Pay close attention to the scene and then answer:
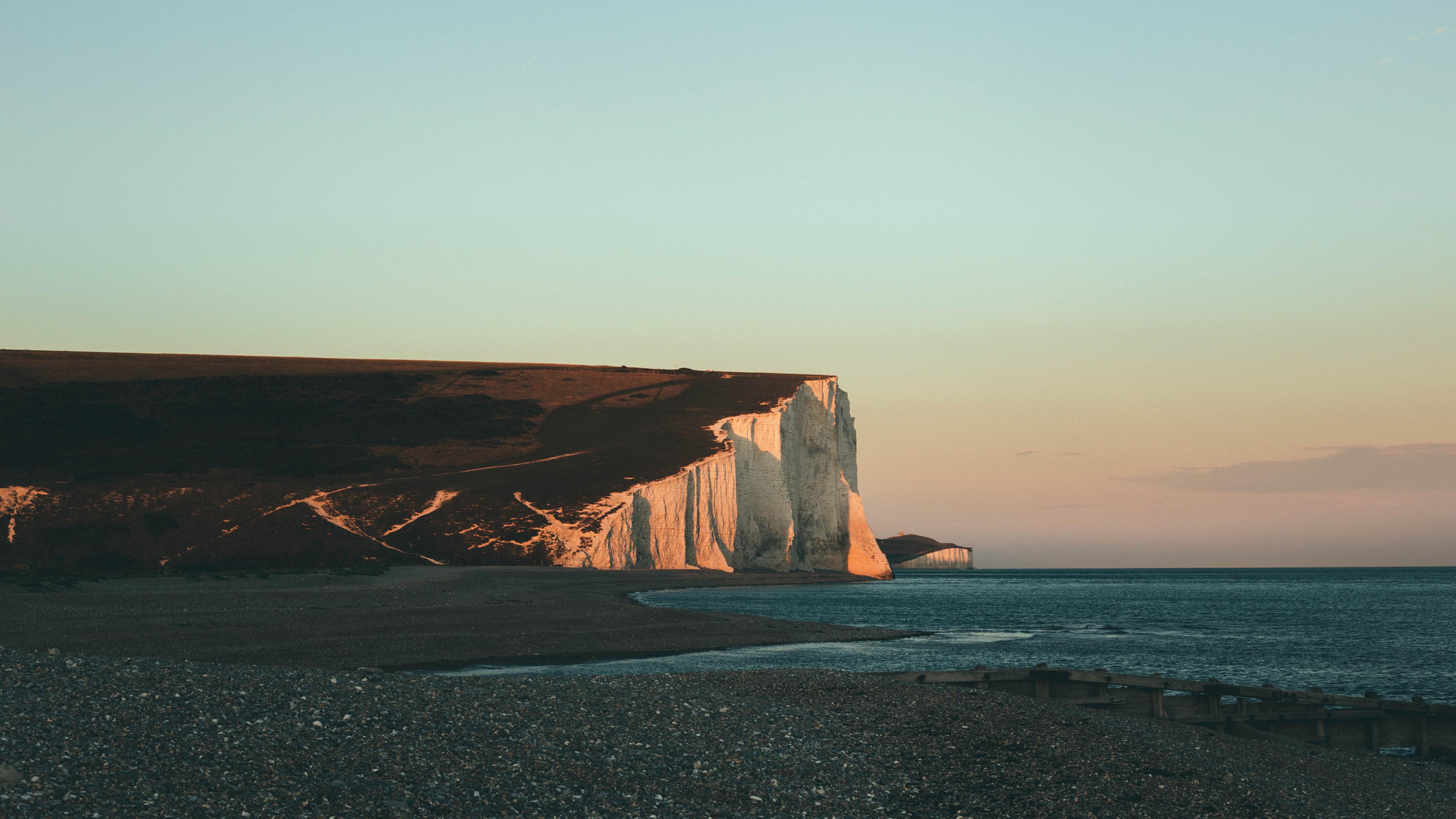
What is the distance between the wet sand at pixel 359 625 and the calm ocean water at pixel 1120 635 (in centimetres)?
231

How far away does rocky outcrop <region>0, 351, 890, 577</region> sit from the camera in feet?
232

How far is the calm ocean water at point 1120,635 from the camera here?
92.6ft

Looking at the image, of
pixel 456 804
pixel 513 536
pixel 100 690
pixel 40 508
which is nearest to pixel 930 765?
pixel 456 804

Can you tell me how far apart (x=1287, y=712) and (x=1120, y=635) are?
26.4m

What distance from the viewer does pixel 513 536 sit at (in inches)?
2908

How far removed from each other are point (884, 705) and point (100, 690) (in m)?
11.2

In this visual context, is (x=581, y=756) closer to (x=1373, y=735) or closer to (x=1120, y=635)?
(x=1373, y=735)

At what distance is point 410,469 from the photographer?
8681cm

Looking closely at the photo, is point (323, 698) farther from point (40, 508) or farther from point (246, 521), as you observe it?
point (40, 508)

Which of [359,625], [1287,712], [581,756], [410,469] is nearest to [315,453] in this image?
[410,469]

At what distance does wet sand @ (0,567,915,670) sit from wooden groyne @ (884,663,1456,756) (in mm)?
13663

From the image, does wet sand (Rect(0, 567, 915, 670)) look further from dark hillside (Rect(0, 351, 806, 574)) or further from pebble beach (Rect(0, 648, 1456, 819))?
dark hillside (Rect(0, 351, 806, 574))

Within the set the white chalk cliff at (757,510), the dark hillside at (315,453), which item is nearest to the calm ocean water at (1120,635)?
the white chalk cliff at (757,510)

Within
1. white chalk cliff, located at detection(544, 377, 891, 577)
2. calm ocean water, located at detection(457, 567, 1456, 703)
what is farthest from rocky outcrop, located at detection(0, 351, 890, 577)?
calm ocean water, located at detection(457, 567, 1456, 703)
